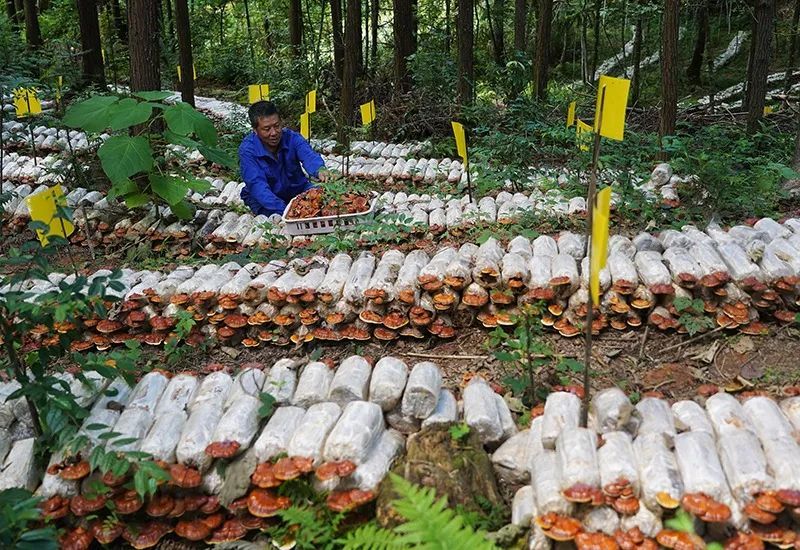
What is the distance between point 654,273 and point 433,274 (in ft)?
3.86

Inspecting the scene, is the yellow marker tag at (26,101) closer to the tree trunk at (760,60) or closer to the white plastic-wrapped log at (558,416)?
the white plastic-wrapped log at (558,416)

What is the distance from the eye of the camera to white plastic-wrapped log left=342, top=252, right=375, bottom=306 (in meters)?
3.50

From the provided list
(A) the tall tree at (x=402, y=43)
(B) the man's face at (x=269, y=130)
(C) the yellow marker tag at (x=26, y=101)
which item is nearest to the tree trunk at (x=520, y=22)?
(A) the tall tree at (x=402, y=43)

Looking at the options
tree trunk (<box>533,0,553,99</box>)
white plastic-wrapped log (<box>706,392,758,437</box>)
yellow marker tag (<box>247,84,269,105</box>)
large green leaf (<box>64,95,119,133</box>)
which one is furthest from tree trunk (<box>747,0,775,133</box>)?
large green leaf (<box>64,95,119,133</box>)

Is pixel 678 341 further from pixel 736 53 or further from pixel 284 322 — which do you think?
pixel 736 53

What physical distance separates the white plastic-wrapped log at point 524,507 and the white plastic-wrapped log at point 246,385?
3.85 ft

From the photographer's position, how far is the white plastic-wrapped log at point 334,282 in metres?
3.53

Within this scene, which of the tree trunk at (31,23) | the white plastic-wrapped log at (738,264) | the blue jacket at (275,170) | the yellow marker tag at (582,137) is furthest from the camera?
the tree trunk at (31,23)

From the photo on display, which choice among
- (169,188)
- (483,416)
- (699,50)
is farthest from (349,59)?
(699,50)

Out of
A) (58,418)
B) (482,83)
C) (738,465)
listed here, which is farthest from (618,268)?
(482,83)

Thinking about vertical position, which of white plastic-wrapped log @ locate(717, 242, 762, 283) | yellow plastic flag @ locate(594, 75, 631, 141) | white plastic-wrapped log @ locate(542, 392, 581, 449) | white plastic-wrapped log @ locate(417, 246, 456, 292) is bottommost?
white plastic-wrapped log @ locate(542, 392, 581, 449)

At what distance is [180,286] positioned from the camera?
369 centimetres

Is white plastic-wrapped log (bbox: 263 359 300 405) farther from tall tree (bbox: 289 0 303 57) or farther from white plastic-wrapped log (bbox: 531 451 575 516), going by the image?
tall tree (bbox: 289 0 303 57)

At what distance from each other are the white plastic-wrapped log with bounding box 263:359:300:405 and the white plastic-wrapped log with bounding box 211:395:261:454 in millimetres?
97
